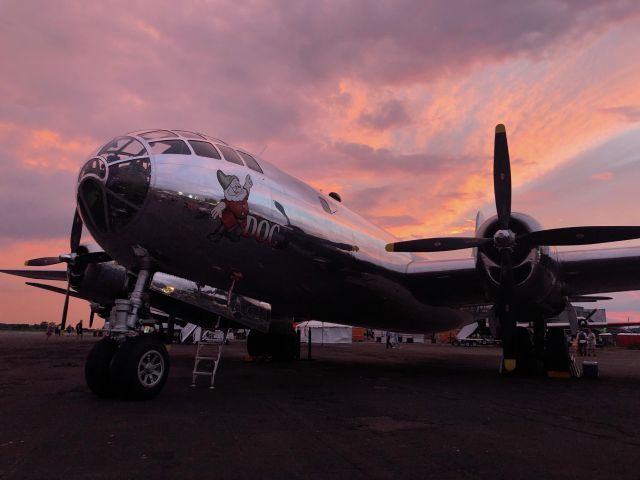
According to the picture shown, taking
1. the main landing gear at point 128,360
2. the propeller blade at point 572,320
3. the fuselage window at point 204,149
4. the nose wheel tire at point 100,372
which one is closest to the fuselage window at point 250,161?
the fuselage window at point 204,149

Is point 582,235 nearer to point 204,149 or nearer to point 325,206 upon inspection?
point 325,206

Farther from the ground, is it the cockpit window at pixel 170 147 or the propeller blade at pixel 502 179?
the propeller blade at pixel 502 179

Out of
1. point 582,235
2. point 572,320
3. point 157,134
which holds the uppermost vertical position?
point 157,134

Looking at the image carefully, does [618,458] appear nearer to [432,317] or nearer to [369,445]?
[369,445]

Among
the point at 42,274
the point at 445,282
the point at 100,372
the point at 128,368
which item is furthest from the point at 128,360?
the point at 42,274

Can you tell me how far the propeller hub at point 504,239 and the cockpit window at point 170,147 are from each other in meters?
7.49

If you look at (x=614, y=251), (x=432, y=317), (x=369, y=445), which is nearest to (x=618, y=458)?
(x=369, y=445)

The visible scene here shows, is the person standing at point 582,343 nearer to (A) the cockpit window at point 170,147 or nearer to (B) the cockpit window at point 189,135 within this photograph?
(B) the cockpit window at point 189,135

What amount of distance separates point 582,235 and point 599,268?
212cm

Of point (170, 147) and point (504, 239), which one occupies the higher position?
point (170, 147)

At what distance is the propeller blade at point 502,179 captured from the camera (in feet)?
40.2

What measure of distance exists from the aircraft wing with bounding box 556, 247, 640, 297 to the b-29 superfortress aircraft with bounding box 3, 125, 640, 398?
0.04 m

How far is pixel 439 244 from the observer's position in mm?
12625

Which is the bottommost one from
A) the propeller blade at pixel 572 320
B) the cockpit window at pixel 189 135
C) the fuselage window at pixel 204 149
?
the propeller blade at pixel 572 320
